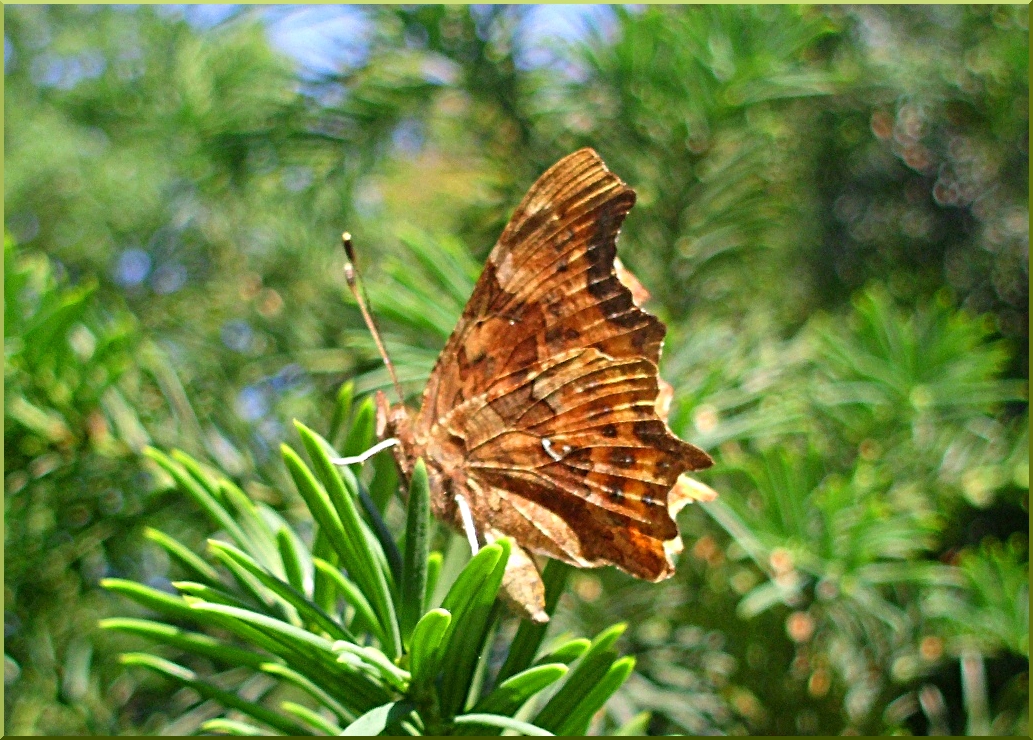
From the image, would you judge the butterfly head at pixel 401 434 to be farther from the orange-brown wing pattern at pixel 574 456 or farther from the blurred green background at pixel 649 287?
the blurred green background at pixel 649 287

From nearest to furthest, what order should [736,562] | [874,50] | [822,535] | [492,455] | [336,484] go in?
[336,484], [492,455], [822,535], [736,562], [874,50]

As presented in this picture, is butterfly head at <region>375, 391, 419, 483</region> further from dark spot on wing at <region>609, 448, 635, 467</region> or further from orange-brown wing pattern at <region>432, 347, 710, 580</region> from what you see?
dark spot on wing at <region>609, 448, 635, 467</region>

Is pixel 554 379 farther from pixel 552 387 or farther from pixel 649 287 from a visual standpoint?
pixel 649 287

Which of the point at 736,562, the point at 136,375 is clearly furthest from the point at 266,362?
the point at 736,562

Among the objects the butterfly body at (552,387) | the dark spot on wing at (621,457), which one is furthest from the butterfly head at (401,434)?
the dark spot on wing at (621,457)

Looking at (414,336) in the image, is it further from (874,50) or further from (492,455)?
(874,50)

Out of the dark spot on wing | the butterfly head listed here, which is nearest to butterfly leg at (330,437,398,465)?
the butterfly head
